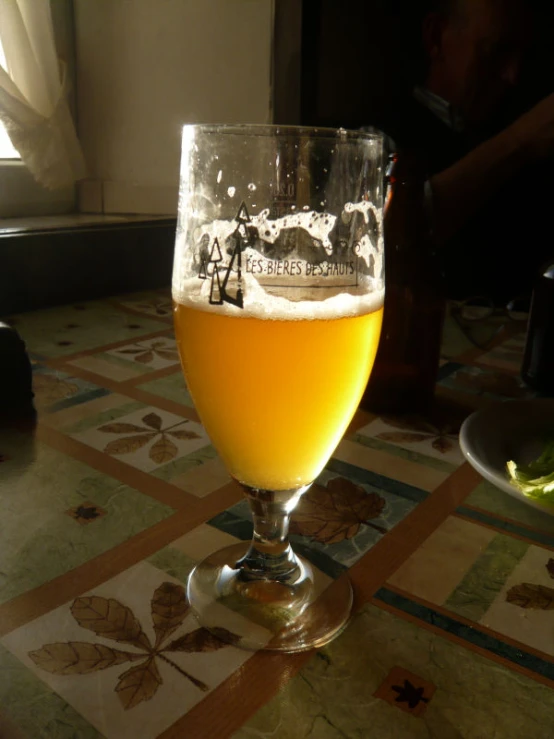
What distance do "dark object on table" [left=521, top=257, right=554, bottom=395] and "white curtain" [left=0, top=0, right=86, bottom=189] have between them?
4.68 ft

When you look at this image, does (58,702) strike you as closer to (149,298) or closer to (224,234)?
(224,234)

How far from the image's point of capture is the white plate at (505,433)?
56 cm

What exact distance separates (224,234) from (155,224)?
120 cm

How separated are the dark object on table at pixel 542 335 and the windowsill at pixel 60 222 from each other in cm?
97

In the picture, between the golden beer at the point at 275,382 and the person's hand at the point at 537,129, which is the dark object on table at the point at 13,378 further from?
the person's hand at the point at 537,129

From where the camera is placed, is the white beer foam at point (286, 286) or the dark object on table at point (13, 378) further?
the dark object on table at point (13, 378)

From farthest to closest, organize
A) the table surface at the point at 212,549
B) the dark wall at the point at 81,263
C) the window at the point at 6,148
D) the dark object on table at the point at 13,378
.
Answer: the window at the point at 6,148 < the dark wall at the point at 81,263 < the dark object on table at the point at 13,378 < the table surface at the point at 212,549

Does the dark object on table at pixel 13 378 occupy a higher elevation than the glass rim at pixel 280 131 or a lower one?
lower

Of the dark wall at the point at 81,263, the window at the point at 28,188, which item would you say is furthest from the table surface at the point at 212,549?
the window at the point at 28,188

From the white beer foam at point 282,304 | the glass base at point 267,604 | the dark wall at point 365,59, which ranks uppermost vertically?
the dark wall at point 365,59

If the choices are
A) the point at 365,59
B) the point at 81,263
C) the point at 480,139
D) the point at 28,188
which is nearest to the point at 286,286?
the point at 81,263

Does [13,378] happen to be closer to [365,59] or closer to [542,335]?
[542,335]

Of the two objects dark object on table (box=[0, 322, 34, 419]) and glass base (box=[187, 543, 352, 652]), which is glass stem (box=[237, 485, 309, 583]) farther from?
dark object on table (box=[0, 322, 34, 419])

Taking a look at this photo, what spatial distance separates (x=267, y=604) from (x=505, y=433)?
1.05ft
